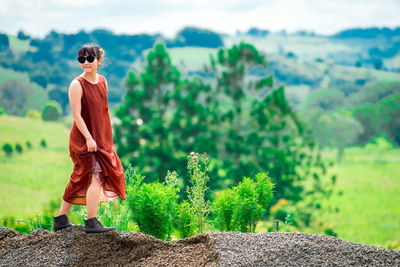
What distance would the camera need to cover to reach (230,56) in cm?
1884

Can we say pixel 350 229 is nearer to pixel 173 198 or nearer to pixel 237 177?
pixel 237 177

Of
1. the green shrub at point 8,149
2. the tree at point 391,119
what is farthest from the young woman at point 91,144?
the tree at point 391,119

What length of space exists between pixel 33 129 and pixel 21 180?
4.25m

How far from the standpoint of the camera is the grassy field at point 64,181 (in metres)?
21.8

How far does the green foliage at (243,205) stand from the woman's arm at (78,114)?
5.03 feet

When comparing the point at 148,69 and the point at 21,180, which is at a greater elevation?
the point at 148,69

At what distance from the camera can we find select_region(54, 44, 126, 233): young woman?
3797 mm

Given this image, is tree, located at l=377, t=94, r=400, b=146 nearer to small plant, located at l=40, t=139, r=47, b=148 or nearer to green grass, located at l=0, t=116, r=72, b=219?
green grass, located at l=0, t=116, r=72, b=219

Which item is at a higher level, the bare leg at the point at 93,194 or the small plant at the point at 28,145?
the bare leg at the point at 93,194

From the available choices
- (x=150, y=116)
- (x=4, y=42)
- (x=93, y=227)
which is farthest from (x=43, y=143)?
(x=93, y=227)

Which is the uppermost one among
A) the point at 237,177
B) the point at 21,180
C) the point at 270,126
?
the point at 270,126

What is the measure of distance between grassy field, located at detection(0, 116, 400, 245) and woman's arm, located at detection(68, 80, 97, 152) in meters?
16.6

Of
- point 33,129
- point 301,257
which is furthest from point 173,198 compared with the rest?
point 33,129

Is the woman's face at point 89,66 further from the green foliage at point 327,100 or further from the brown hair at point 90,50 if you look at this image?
the green foliage at point 327,100
